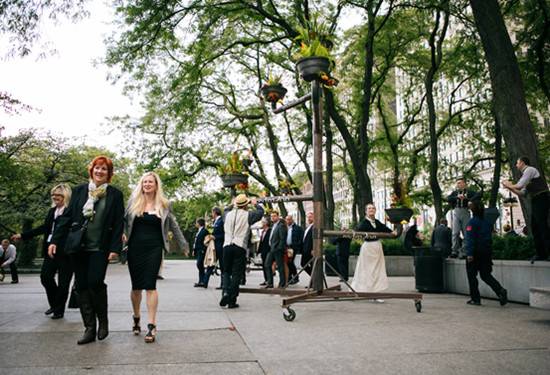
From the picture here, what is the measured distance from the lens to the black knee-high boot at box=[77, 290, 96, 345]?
16.1 ft

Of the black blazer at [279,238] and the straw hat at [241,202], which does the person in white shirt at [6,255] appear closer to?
the black blazer at [279,238]

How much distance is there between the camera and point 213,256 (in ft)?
41.2

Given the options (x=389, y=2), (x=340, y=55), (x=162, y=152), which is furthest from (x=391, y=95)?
(x=162, y=152)

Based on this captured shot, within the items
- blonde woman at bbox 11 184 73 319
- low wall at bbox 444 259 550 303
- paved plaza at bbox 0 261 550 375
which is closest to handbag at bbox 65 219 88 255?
paved plaza at bbox 0 261 550 375

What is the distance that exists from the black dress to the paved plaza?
66 centimetres

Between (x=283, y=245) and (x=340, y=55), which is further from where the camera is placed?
(x=340, y=55)

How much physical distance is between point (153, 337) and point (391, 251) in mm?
15362

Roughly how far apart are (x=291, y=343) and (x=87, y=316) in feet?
7.60

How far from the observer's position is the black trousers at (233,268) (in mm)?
8135

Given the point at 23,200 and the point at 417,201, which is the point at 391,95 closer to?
the point at 417,201

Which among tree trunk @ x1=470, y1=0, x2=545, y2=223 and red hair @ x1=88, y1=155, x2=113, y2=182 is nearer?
red hair @ x1=88, y1=155, x2=113, y2=182

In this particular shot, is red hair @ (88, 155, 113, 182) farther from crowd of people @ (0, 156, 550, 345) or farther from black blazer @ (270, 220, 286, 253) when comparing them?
black blazer @ (270, 220, 286, 253)

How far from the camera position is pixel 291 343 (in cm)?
490

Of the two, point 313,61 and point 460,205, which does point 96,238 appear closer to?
point 313,61
